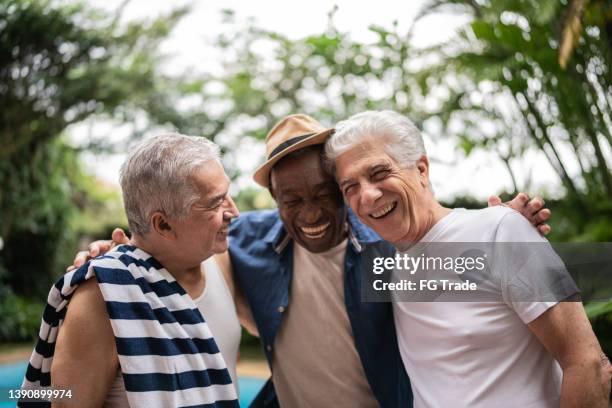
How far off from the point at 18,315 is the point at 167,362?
8.75 m

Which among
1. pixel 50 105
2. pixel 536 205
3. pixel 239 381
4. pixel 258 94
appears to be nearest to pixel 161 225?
pixel 536 205

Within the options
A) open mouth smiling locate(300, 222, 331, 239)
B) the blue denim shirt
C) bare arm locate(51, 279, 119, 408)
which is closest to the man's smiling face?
open mouth smiling locate(300, 222, 331, 239)

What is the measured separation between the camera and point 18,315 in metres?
8.96

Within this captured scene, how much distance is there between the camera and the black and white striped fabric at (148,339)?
58.3 inches

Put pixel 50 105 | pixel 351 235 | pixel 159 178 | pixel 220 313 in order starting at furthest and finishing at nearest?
pixel 50 105, pixel 351 235, pixel 220 313, pixel 159 178

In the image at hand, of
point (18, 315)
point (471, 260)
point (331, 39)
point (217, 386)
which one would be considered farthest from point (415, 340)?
point (18, 315)

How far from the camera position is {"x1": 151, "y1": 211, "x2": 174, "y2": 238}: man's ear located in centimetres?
167

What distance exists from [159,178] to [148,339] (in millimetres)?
473

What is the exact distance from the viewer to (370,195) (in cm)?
168

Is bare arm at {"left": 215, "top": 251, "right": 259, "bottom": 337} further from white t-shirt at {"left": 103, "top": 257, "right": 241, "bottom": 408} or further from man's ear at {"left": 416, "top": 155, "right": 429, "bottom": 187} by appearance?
man's ear at {"left": 416, "top": 155, "right": 429, "bottom": 187}

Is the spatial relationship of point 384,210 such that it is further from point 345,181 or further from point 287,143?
point 287,143

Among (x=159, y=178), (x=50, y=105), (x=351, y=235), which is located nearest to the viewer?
(x=159, y=178)

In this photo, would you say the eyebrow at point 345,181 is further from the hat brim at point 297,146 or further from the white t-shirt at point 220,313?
the white t-shirt at point 220,313

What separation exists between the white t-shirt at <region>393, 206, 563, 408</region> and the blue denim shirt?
0.68ft
